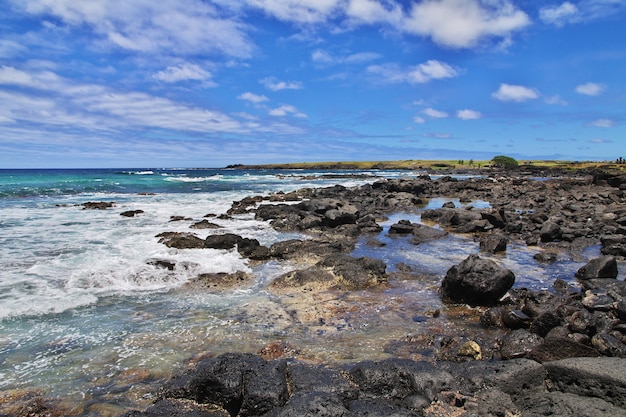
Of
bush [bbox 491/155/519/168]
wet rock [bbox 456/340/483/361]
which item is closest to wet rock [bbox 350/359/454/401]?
wet rock [bbox 456/340/483/361]

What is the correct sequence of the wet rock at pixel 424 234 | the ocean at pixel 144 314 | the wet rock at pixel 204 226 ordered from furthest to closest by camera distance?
the wet rock at pixel 204 226 < the wet rock at pixel 424 234 < the ocean at pixel 144 314

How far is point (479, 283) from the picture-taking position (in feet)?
31.0

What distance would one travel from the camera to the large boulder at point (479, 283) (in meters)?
9.42

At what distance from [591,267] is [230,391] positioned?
11088 mm

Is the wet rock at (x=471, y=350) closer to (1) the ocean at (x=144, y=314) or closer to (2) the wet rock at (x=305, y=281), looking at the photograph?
(1) the ocean at (x=144, y=314)

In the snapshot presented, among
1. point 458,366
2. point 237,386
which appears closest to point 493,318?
point 458,366

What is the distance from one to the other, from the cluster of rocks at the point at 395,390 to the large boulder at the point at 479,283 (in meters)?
3.86

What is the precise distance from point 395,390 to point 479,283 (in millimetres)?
5088

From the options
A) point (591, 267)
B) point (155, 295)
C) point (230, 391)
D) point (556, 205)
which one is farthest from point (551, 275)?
point (556, 205)

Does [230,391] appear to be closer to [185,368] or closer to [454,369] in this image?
[185,368]

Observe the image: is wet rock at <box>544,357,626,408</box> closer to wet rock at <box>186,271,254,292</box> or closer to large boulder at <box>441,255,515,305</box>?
large boulder at <box>441,255,515,305</box>

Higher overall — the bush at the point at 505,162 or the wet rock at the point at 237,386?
the bush at the point at 505,162

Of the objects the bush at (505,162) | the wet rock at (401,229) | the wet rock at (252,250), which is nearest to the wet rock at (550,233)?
the wet rock at (401,229)

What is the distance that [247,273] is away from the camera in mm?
12500
